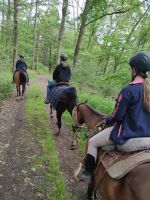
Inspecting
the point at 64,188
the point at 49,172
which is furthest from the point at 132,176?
the point at 49,172

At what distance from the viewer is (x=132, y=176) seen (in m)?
3.43

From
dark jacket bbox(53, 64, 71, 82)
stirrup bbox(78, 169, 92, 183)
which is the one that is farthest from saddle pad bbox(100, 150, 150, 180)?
dark jacket bbox(53, 64, 71, 82)

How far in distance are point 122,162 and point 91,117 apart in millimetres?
2107

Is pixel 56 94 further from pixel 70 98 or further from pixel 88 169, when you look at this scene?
pixel 88 169

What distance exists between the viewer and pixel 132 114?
12.8 feet

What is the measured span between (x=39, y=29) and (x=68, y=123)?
40139 millimetres

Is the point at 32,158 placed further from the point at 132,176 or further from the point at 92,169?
the point at 132,176

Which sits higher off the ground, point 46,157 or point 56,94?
point 56,94

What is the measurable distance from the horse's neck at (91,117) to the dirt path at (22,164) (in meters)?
1.34

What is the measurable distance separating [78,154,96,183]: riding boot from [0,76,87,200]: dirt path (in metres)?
0.82

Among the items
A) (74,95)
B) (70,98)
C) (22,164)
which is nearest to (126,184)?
(22,164)

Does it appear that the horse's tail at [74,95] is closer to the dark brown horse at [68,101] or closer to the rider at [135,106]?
the dark brown horse at [68,101]

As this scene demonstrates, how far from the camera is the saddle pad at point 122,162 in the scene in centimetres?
354

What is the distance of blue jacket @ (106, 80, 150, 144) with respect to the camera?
3.81 m
